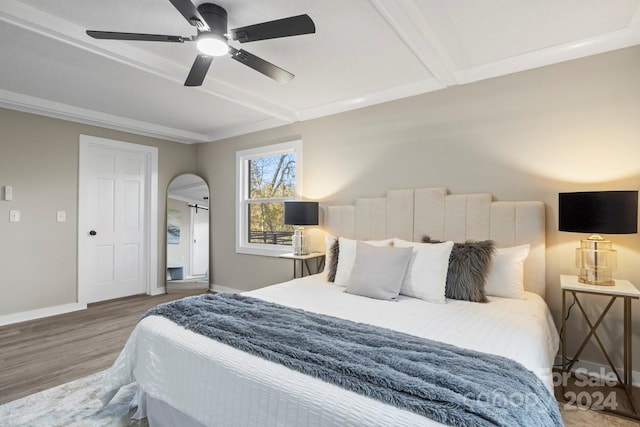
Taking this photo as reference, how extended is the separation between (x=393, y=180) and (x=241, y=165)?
7.86 ft

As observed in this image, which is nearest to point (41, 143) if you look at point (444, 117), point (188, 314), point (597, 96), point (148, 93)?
point (148, 93)

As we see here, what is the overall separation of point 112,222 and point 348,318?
3.97m

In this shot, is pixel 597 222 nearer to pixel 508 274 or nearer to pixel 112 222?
pixel 508 274

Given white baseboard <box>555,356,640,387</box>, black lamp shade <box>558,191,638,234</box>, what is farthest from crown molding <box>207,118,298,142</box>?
white baseboard <box>555,356,640,387</box>

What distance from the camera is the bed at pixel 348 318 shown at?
1.19m

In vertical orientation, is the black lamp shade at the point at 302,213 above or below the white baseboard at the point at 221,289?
above

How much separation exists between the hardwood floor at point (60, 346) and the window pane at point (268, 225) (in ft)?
5.66

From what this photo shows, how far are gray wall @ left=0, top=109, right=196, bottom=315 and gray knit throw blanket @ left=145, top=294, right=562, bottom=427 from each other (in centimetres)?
306

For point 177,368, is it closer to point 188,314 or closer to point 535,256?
point 188,314

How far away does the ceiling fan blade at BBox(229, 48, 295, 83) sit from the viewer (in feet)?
6.86

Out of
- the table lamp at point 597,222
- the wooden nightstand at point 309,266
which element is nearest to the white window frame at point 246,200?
the wooden nightstand at point 309,266

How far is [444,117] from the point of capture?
3.02m

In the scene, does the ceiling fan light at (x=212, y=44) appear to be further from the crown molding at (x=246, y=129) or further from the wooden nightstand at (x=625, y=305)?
the wooden nightstand at (x=625, y=305)

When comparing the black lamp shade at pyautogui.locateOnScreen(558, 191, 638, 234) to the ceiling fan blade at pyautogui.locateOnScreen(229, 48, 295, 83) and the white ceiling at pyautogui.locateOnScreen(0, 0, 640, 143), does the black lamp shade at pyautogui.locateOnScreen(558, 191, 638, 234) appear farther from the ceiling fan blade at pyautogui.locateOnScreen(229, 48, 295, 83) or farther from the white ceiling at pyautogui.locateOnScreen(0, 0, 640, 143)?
the ceiling fan blade at pyautogui.locateOnScreen(229, 48, 295, 83)
